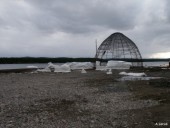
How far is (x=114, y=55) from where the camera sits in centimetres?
6825

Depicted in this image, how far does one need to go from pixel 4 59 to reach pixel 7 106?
5017 inches

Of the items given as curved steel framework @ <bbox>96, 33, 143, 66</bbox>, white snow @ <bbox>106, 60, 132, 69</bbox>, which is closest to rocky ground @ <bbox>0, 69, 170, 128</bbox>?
white snow @ <bbox>106, 60, 132, 69</bbox>

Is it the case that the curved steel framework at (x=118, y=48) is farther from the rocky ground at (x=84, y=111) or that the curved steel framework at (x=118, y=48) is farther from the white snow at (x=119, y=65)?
the rocky ground at (x=84, y=111)

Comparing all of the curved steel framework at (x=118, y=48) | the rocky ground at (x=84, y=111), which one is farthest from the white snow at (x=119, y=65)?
the rocky ground at (x=84, y=111)

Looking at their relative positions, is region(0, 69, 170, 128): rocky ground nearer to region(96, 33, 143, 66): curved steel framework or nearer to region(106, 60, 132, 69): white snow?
region(106, 60, 132, 69): white snow

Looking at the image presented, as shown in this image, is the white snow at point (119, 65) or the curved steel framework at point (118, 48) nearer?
the white snow at point (119, 65)

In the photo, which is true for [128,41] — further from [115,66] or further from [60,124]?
[60,124]

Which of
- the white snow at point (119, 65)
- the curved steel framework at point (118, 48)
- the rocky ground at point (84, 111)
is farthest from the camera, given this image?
the curved steel framework at point (118, 48)

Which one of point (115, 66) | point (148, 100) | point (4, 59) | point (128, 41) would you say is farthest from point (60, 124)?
point (4, 59)

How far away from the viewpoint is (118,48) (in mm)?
66938

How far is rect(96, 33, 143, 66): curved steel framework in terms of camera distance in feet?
214

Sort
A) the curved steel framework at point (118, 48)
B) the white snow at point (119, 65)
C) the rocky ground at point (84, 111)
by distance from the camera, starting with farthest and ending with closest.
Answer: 1. the curved steel framework at point (118, 48)
2. the white snow at point (119, 65)
3. the rocky ground at point (84, 111)

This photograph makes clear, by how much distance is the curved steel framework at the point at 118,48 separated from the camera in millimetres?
65375

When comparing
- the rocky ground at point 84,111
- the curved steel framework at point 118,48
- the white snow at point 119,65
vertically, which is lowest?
the rocky ground at point 84,111
